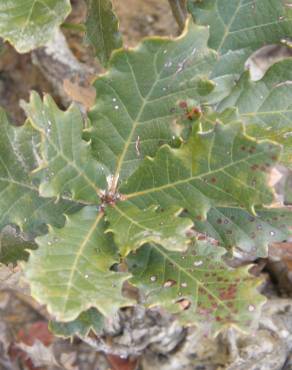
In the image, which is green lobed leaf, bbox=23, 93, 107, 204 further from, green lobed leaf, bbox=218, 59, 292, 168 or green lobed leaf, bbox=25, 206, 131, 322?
green lobed leaf, bbox=218, 59, 292, 168

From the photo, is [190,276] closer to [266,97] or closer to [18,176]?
[18,176]

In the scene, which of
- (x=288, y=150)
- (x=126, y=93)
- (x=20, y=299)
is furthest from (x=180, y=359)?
(x=126, y=93)

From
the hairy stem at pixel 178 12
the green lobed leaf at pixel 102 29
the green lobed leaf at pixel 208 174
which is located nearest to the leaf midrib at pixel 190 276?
the green lobed leaf at pixel 208 174

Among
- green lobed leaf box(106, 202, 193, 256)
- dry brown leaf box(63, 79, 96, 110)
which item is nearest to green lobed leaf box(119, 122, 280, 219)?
green lobed leaf box(106, 202, 193, 256)

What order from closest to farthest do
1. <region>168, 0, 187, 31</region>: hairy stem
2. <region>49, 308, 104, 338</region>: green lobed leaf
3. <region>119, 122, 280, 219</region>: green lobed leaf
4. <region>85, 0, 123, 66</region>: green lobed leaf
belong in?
<region>119, 122, 280, 219</region>: green lobed leaf → <region>49, 308, 104, 338</region>: green lobed leaf → <region>85, 0, 123, 66</region>: green lobed leaf → <region>168, 0, 187, 31</region>: hairy stem

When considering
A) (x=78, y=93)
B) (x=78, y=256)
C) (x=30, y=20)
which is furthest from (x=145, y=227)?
(x=78, y=93)
